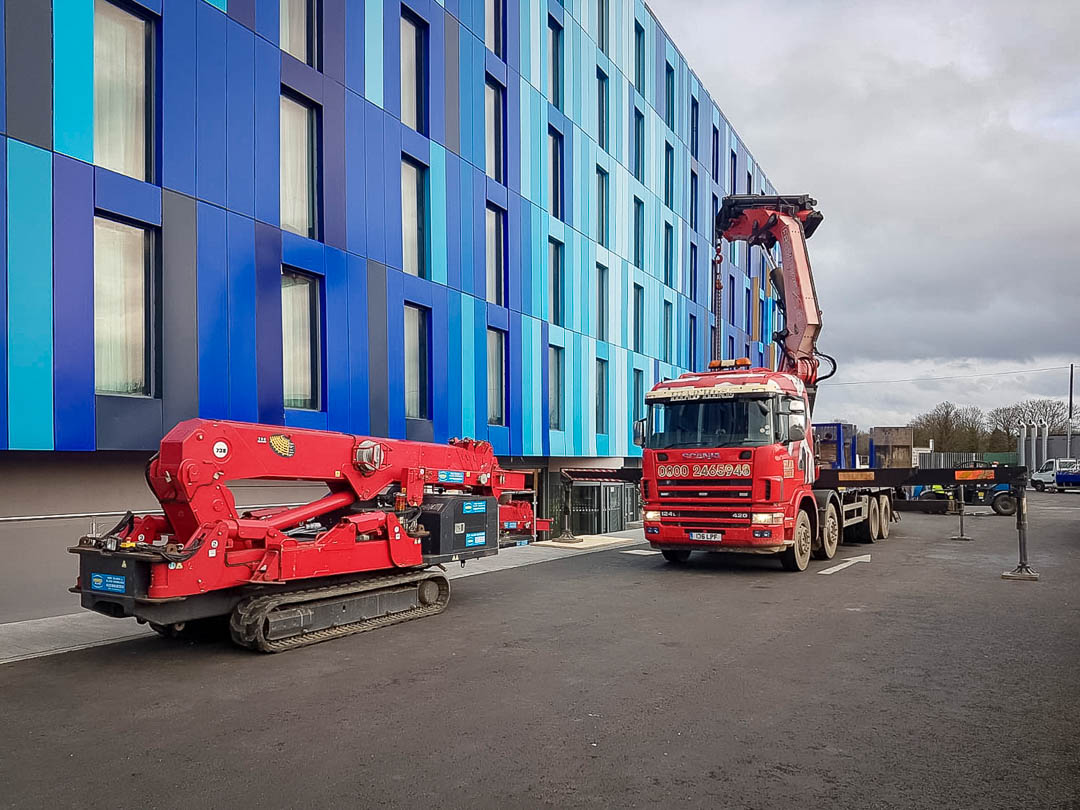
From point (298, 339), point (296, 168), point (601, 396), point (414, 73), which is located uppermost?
point (414, 73)

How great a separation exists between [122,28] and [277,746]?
10352 millimetres

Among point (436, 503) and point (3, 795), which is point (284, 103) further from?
point (3, 795)

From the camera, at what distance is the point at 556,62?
24.3 meters

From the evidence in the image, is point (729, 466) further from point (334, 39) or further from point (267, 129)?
point (334, 39)

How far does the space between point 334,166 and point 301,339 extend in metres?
3.23

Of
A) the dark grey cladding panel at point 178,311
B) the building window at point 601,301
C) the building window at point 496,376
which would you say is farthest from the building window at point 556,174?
the dark grey cladding panel at point 178,311

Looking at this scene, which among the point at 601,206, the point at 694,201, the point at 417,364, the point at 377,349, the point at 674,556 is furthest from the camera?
the point at 694,201

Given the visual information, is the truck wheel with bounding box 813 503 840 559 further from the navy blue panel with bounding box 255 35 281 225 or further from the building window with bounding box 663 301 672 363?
the building window with bounding box 663 301 672 363

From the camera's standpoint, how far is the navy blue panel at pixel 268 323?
13266mm

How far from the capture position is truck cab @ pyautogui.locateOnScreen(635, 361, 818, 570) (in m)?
13.6

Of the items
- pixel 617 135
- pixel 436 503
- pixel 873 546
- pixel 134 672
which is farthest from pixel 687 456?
pixel 617 135

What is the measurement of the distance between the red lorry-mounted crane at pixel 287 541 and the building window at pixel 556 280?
12.8 meters

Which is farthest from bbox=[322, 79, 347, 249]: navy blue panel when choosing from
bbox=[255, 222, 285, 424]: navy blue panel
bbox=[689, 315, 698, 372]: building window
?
bbox=[689, 315, 698, 372]: building window

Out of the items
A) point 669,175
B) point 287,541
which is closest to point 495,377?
point 287,541
